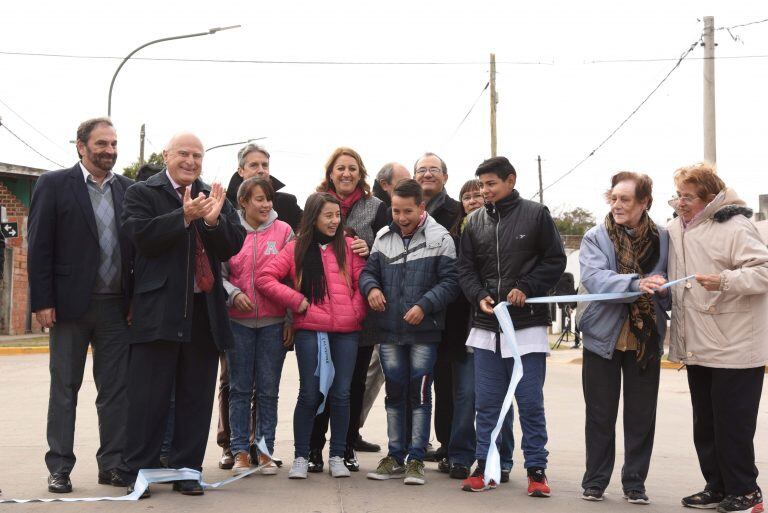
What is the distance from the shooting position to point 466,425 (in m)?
7.25

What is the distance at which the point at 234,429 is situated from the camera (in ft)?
23.6

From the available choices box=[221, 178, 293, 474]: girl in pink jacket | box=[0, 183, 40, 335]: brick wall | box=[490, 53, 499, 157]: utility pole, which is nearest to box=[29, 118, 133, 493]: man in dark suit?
box=[221, 178, 293, 474]: girl in pink jacket

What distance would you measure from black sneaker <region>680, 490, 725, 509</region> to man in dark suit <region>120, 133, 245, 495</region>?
3.13 metres

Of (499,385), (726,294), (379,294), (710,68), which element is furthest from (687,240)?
(710,68)

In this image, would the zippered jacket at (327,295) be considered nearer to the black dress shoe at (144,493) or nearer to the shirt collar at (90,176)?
the shirt collar at (90,176)

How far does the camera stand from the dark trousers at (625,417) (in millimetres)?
6426

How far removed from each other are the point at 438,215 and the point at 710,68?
15.2 meters

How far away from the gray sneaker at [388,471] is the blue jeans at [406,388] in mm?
66

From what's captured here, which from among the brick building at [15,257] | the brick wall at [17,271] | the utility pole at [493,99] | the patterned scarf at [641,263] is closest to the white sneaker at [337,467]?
the patterned scarf at [641,263]

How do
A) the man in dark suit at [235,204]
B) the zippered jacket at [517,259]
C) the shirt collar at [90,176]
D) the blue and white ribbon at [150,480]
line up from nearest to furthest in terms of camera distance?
the blue and white ribbon at [150,480]
the zippered jacket at [517,259]
the shirt collar at [90,176]
the man in dark suit at [235,204]

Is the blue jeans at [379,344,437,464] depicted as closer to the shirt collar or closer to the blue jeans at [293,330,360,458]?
the blue jeans at [293,330,360,458]

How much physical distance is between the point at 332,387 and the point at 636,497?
87.4 inches

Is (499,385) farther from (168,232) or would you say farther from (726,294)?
(168,232)

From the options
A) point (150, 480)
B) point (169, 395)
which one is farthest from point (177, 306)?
point (150, 480)
